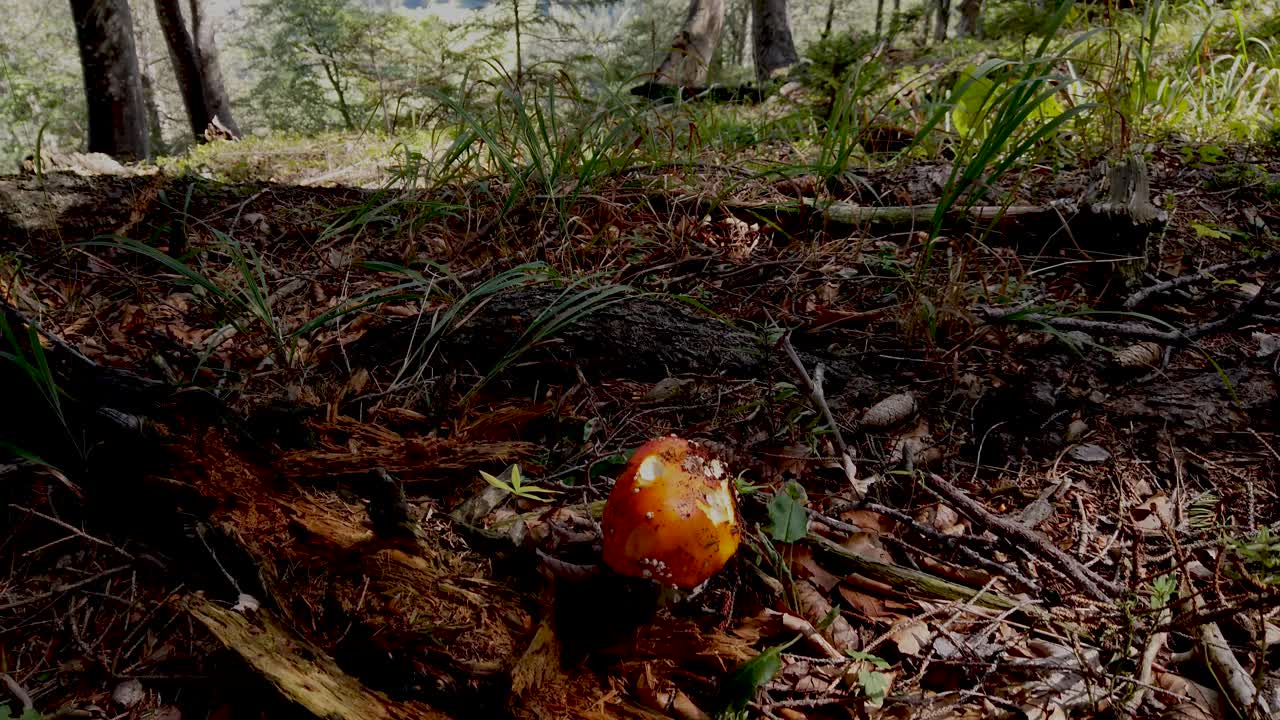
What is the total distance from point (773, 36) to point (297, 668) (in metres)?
10.4

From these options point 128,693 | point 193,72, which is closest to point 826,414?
point 128,693

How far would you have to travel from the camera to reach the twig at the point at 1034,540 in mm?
1222

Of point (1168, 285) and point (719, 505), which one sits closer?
point (719, 505)

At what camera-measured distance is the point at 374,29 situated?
1186 cm

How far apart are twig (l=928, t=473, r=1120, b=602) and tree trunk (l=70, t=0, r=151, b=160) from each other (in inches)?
328

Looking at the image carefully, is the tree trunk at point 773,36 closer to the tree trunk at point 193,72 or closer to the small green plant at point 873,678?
the tree trunk at point 193,72

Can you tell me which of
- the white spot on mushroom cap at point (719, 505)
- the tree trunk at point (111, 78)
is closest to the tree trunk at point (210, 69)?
the tree trunk at point (111, 78)

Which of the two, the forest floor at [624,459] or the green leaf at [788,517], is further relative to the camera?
the green leaf at [788,517]

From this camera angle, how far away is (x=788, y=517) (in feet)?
4.15

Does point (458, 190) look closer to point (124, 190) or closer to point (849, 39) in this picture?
point (124, 190)

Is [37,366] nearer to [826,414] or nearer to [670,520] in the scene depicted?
[670,520]

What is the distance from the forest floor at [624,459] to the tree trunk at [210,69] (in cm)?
916

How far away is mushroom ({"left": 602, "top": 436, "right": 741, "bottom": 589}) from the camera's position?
44.5 inches

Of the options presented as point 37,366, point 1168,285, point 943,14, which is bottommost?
point 1168,285
